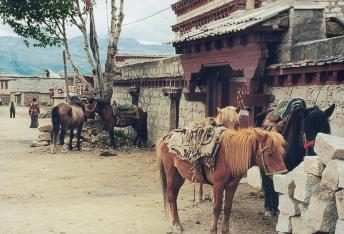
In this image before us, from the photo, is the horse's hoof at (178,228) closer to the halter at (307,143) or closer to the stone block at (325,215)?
the halter at (307,143)

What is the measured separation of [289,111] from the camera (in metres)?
7.22

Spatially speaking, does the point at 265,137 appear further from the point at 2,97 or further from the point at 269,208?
the point at 2,97

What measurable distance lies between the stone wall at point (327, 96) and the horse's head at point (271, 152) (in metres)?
2.56

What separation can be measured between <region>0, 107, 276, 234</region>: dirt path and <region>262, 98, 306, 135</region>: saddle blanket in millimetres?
1559

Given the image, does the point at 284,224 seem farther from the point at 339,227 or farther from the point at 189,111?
the point at 189,111

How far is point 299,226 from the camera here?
5.47 m

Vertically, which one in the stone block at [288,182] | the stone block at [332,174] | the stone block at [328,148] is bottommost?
the stone block at [288,182]

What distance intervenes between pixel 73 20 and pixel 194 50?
10271mm

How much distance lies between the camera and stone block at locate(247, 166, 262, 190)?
10.1 metres

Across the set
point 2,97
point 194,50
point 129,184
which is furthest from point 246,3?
point 2,97

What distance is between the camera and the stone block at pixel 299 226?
5.28 metres

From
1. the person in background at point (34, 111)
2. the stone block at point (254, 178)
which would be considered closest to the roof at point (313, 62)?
the stone block at point (254, 178)

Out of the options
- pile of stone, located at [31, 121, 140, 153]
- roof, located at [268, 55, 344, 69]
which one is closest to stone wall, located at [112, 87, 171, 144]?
pile of stone, located at [31, 121, 140, 153]

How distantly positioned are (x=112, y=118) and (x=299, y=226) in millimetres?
12901
